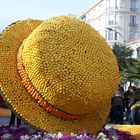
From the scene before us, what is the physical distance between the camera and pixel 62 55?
22.9 ft

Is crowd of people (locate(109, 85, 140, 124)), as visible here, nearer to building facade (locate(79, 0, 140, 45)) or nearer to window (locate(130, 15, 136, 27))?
building facade (locate(79, 0, 140, 45))

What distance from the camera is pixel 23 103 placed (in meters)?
7.24

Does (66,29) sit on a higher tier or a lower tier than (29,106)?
higher

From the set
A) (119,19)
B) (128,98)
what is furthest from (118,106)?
(119,19)

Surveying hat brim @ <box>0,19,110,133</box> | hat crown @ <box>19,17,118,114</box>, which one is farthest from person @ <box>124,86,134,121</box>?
hat crown @ <box>19,17,118,114</box>

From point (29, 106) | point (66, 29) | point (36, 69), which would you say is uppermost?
point (66, 29)

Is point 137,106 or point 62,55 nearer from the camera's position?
point 62,55

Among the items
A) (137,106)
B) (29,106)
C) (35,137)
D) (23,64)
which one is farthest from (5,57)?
(137,106)

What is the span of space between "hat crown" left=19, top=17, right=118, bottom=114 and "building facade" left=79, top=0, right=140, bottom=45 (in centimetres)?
8112

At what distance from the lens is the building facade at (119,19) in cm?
8962

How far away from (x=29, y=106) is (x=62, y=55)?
88 centimetres

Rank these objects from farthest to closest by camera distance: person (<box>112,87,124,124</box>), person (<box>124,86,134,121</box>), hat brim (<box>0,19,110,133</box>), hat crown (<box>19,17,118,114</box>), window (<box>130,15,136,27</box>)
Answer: window (<box>130,15,136,27</box>)
person (<box>124,86,134,121</box>)
person (<box>112,87,124,124</box>)
hat brim (<box>0,19,110,133</box>)
hat crown (<box>19,17,118,114</box>)

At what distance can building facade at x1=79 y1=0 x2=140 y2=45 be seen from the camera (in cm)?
8962

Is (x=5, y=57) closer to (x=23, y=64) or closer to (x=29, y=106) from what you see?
(x=23, y=64)
